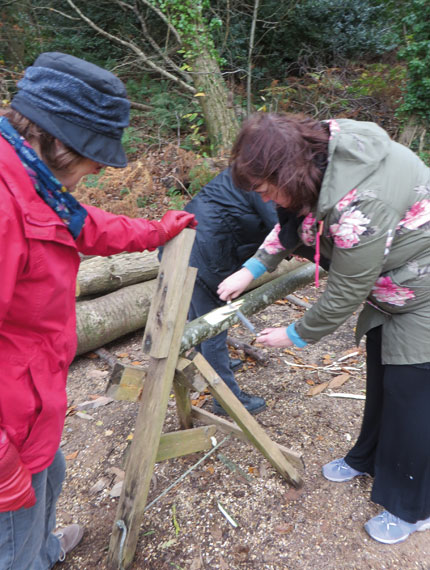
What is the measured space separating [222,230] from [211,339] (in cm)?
80

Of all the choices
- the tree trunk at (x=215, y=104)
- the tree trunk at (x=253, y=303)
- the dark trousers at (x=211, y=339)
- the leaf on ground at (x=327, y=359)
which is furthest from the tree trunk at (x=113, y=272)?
the tree trunk at (x=215, y=104)

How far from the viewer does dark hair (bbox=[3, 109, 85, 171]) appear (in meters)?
1.18

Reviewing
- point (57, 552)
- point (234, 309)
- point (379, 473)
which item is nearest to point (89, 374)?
point (57, 552)

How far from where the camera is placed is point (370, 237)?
1.42 meters

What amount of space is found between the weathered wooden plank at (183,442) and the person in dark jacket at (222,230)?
0.76 metres

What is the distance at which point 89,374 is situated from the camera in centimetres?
378

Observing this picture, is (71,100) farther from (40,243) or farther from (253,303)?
(253,303)

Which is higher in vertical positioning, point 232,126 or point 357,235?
point 357,235

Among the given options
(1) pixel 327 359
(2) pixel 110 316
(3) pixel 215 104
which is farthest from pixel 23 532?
(3) pixel 215 104

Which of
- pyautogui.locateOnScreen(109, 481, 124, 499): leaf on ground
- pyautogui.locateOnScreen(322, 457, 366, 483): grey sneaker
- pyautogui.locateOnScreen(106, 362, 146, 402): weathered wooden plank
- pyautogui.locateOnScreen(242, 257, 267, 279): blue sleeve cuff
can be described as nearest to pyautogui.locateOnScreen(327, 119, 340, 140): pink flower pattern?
pyautogui.locateOnScreen(242, 257, 267, 279): blue sleeve cuff

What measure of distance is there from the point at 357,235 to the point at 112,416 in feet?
8.29

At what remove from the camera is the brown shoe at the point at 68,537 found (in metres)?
2.12

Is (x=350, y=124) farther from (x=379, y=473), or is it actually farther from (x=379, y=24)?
(x=379, y=24)

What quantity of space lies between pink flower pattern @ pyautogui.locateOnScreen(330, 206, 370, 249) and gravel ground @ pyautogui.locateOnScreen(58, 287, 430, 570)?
171cm
